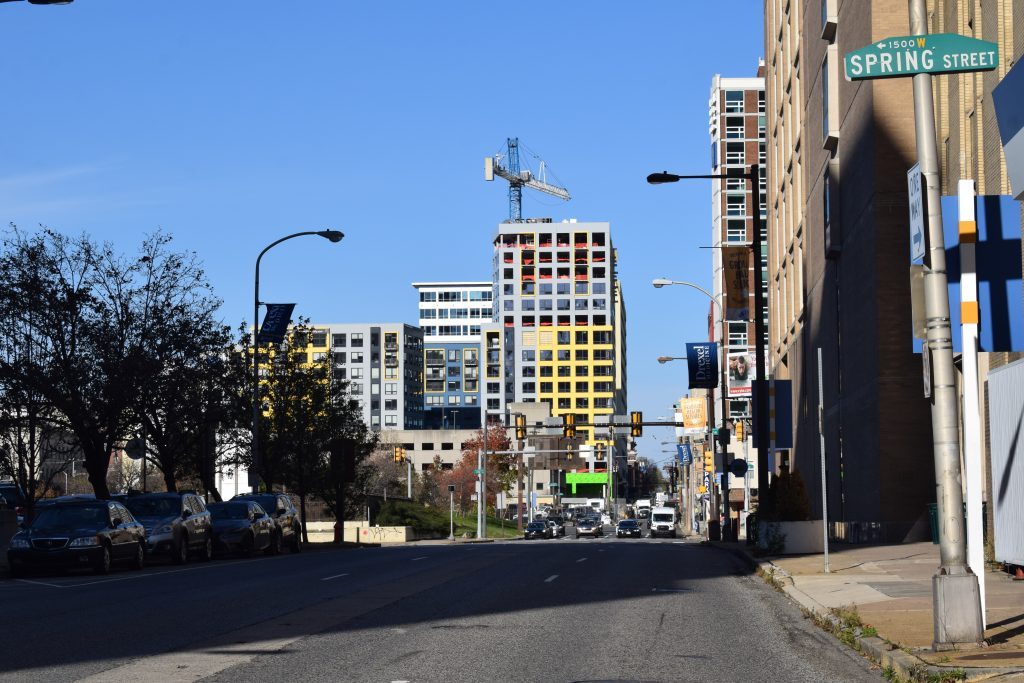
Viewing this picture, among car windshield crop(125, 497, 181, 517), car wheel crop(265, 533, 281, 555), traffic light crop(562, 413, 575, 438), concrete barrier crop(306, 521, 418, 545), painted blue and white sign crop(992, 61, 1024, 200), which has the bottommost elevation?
concrete barrier crop(306, 521, 418, 545)

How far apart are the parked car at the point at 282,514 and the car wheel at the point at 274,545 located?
0.84 feet

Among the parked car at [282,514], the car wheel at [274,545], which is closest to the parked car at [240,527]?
the car wheel at [274,545]

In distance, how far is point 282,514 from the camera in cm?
4191

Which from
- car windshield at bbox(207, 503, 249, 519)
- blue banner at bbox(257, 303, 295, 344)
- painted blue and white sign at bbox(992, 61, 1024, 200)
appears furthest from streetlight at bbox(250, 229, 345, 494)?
painted blue and white sign at bbox(992, 61, 1024, 200)

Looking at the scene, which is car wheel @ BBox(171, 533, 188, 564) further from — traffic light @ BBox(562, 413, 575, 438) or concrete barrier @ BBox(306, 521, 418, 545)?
concrete barrier @ BBox(306, 521, 418, 545)

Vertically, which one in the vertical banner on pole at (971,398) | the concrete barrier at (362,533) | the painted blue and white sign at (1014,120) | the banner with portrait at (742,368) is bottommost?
the concrete barrier at (362,533)

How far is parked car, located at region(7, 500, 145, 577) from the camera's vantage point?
28.5 m

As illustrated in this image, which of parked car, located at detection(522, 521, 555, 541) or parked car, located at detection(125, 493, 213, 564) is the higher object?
parked car, located at detection(125, 493, 213, 564)

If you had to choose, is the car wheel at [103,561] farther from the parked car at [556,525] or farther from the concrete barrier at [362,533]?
the parked car at [556,525]

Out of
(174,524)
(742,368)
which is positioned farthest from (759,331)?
(742,368)

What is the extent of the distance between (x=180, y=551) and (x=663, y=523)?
60976 millimetres

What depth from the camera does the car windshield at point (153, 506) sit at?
34.3 meters

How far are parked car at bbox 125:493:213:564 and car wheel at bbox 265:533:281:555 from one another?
4.07 metres

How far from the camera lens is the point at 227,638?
48.3 feet
